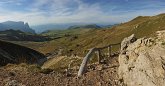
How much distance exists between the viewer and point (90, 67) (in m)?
21.3

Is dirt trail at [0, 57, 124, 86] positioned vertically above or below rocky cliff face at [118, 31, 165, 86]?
below

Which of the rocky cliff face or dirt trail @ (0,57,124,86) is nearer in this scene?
the rocky cliff face

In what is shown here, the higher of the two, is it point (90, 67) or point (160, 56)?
point (160, 56)

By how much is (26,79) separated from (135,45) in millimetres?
7668

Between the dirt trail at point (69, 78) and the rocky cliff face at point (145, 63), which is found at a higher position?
the rocky cliff face at point (145, 63)

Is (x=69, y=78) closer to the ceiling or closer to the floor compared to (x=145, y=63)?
closer to the floor

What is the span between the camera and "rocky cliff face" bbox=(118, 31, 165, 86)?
45.3 feet

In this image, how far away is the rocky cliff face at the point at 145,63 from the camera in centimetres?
1381

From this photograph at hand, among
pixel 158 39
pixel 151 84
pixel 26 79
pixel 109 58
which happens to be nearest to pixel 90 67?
pixel 109 58

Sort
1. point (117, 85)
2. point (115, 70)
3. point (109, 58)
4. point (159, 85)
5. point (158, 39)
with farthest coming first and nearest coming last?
point (109, 58)
point (115, 70)
point (117, 85)
point (158, 39)
point (159, 85)

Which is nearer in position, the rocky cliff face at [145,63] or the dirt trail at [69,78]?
the rocky cliff face at [145,63]

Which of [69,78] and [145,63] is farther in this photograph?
[69,78]

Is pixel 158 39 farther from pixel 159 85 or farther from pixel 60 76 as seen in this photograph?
pixel 60 76

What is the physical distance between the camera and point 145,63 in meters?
14.6
